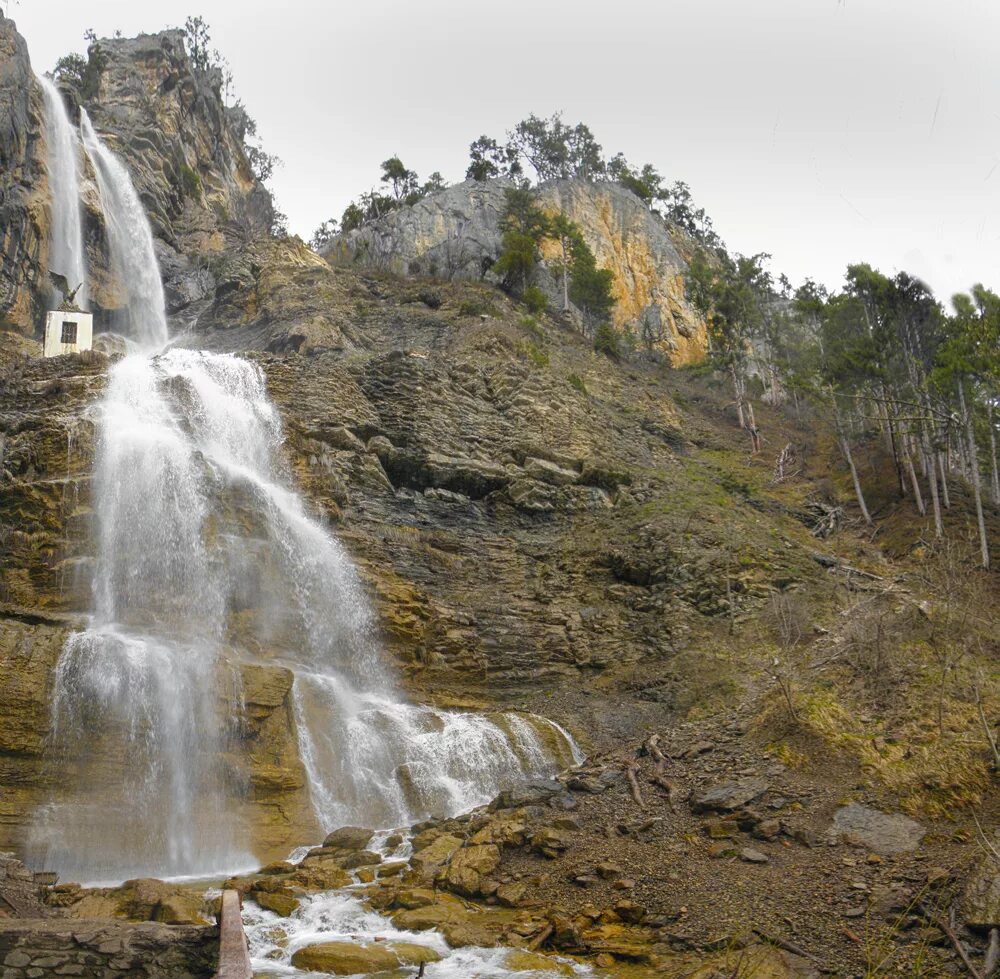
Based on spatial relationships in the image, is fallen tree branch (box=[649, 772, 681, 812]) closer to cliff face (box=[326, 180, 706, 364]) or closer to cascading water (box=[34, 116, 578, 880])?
cascading water (box=[34, 116, 578, 880])

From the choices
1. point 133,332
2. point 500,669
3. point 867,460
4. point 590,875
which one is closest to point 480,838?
point 590,875

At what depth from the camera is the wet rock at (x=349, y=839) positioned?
48.5ft

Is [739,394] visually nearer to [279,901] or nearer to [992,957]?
[279,901]

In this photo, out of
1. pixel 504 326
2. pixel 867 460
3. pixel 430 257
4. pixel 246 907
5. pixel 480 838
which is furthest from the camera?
pixel 430 257

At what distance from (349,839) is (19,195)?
37.0 metres

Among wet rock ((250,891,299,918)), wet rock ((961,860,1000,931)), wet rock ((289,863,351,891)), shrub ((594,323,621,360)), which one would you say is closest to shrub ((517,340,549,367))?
shrub ((594,323,621,360))

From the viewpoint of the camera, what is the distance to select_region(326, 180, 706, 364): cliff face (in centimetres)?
5562

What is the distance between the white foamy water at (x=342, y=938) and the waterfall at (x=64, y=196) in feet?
118

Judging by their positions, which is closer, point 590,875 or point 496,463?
point 590,875

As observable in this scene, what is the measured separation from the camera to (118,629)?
1828 centimetres

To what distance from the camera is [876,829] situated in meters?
13.1

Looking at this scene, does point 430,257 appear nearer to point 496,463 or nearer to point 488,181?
point 488,181

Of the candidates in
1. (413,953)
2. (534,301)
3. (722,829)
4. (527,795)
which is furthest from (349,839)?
(534,301)

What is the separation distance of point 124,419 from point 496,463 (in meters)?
12.2
